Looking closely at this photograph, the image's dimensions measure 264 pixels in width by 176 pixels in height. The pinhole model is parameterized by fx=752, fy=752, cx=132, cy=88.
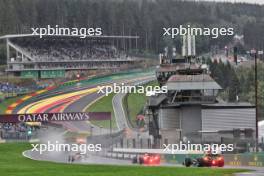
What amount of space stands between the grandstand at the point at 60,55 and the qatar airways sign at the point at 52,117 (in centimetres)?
3698

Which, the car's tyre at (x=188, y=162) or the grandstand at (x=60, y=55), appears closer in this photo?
the car's tyre at (x=188, y=162)

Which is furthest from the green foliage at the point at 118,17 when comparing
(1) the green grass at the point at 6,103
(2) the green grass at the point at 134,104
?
(2) the green grass at the point at 134,104

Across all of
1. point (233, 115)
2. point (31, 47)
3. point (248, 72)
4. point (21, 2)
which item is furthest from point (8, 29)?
point (233, 115)

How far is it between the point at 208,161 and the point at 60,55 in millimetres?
102014

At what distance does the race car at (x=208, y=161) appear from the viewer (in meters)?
45.1

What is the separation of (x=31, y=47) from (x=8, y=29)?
28.8 metres

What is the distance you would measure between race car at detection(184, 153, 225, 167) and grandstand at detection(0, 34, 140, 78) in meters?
93.4

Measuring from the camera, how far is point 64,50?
146 meters

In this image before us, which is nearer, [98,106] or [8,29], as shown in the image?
[98,106]

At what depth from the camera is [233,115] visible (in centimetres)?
6141

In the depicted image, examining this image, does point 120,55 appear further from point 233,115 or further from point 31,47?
point 233,115

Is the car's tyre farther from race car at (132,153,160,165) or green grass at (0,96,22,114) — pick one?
green grass at (0,96,22,114)

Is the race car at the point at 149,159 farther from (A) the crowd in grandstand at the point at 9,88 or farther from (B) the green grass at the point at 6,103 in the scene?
(A) the crowd in grandstand at the point at 9,88

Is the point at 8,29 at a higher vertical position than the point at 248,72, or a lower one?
higher
